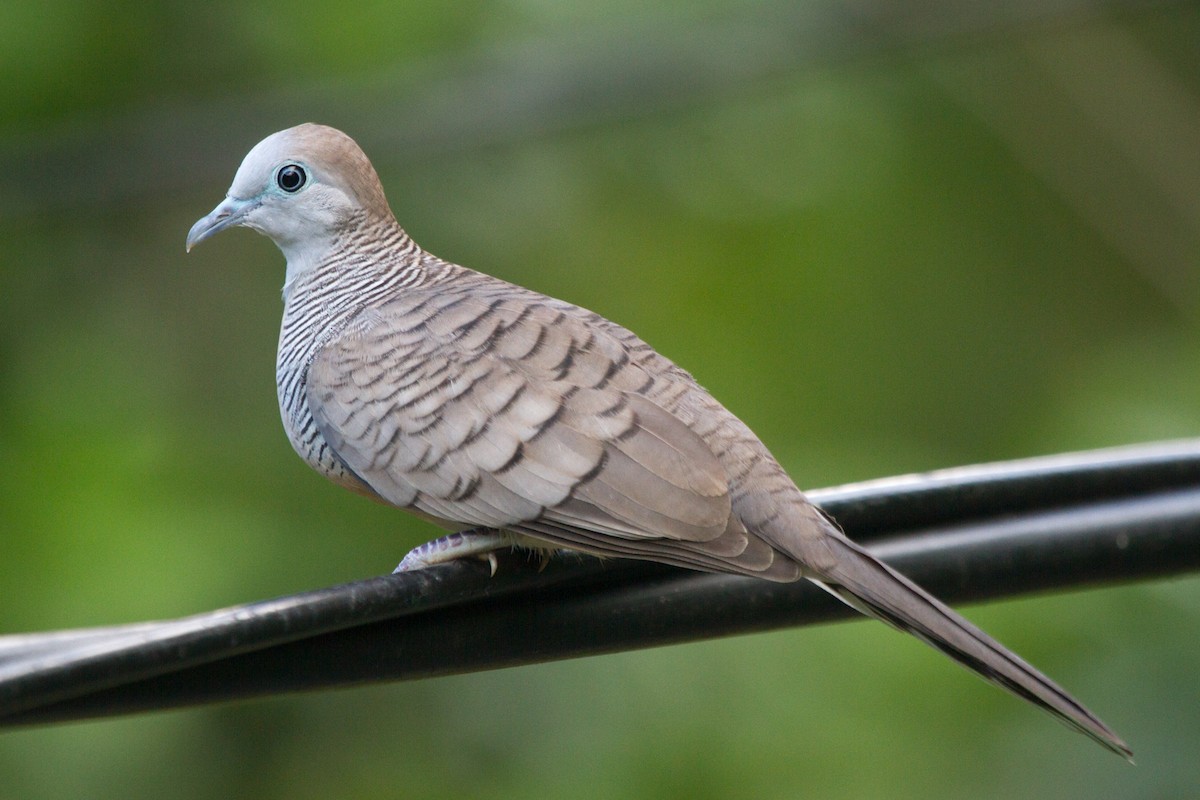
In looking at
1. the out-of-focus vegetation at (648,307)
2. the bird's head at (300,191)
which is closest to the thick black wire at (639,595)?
the bird's head at (300,191)

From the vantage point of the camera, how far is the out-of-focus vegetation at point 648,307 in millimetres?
3824

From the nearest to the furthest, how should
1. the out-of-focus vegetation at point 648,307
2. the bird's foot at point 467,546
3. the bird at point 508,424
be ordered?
the bird at point 508,424 → the bird's foot at point 467,546 → the out-of-focus vegetation at point 648,307

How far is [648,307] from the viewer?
4910 mm

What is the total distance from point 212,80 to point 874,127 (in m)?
2.43

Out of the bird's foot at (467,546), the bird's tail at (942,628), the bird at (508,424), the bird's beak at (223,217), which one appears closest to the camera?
the bird's tail at (942,628)

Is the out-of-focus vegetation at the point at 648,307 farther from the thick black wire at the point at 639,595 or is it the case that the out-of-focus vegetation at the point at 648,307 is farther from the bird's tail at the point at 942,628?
the bird's tail at the point at 942,628

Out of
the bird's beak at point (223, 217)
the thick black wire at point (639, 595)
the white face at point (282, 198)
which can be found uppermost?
the white face at point (282, 198)

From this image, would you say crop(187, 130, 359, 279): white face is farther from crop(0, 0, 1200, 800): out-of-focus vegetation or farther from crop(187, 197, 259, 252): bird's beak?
crop(0, 0, 1200, 800): out-of-focus vegetation

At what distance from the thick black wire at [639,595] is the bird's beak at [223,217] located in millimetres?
921

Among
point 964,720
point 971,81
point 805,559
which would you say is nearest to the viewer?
point 805,559

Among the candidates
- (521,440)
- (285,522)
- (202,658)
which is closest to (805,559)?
(521,440)

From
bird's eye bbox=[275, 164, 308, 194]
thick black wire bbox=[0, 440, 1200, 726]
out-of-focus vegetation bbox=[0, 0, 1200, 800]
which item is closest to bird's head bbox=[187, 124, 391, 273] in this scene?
bird's eye bbox=[275, 164, 308, 194]

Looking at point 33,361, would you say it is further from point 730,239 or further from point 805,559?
point 805,559

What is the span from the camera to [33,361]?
4.41 meters
